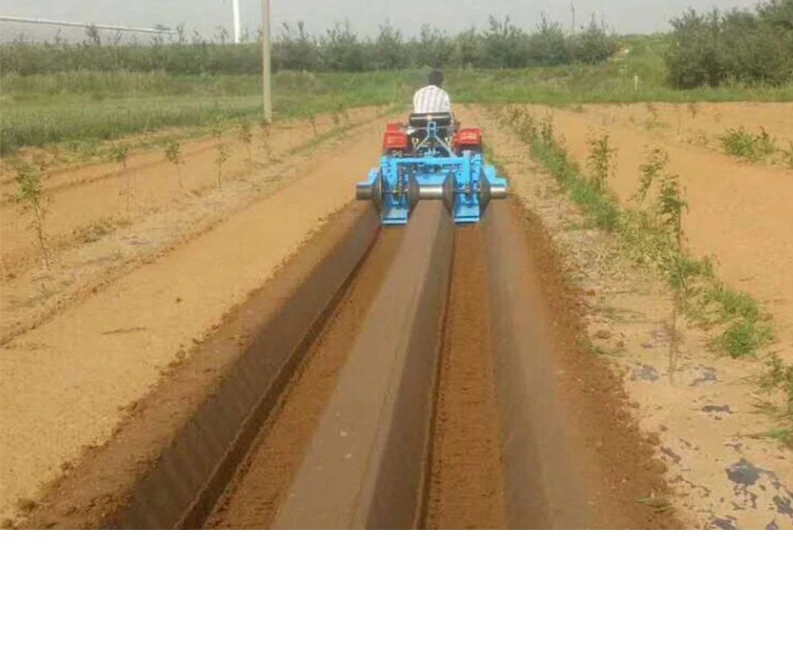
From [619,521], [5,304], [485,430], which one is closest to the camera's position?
[619,521]

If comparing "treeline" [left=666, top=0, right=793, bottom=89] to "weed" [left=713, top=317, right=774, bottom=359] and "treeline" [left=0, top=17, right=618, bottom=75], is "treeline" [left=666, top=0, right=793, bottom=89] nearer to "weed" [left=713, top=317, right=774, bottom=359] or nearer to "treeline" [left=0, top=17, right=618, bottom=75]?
"treeline" [left=0, top=17, right=618, bottom=75]

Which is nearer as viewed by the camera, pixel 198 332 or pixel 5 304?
pixel 198 332

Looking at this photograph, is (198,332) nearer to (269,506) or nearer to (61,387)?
(61,387)

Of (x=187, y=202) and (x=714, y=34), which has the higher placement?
(x=714, y=34)

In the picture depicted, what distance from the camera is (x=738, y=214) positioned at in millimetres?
13102

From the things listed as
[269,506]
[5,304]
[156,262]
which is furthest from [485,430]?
[156,262]

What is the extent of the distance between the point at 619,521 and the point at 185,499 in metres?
2.36

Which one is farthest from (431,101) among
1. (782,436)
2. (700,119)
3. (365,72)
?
(365,72)

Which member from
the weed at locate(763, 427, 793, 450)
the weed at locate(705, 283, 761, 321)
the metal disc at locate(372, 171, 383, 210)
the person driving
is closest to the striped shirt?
the person driving

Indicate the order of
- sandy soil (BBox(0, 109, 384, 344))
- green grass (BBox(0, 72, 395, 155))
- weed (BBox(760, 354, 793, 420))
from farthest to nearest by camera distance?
green grass (BBox(0, 72, 395, 155))
sandy soil (BBox(0, 109, 384, 344))
weed (BBox(760, 354, 793, 420))

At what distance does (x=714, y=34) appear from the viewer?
4766 cm

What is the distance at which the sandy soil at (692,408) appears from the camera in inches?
199

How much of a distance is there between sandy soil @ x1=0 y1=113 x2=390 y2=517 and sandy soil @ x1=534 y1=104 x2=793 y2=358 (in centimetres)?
Answer: 461

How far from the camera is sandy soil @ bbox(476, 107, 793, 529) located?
5062 millimetres
